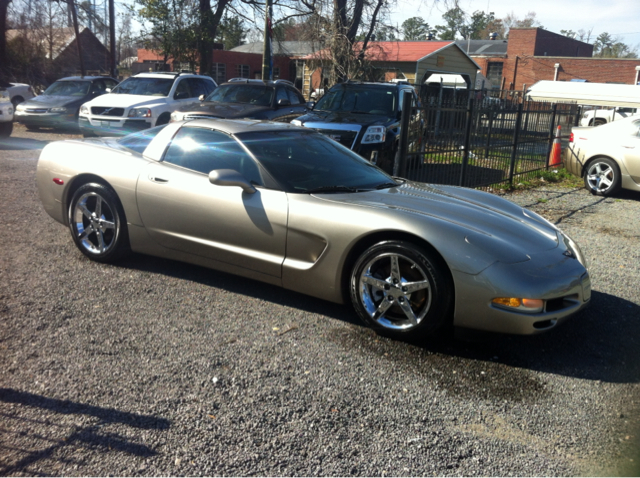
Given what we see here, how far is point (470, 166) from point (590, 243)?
293cm

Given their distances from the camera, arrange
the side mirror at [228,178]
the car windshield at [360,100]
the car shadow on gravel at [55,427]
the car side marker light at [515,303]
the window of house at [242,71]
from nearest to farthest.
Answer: the car shadow on gravel at [55,427] < the car side marker light at [515,303] < the side mirror at [228,178] < the car windshield at [360,100] < the window of house at [242,71]

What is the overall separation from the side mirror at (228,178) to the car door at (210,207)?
128 mm

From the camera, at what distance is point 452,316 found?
390cm

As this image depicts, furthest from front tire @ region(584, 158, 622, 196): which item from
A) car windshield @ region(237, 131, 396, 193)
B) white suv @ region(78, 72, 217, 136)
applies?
white suv @ region(78, 72, 217, 136)

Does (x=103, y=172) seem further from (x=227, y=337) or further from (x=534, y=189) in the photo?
(x=534, y=189)

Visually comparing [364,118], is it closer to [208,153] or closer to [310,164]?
[310,164]

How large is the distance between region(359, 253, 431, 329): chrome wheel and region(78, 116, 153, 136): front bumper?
1074cm

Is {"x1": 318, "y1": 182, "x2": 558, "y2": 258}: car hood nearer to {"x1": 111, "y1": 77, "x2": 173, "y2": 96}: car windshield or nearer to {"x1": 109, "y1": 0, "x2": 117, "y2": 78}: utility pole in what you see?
{"x1": 111, "y1": 77, "x2": 173, "y2": 96}: car windshield

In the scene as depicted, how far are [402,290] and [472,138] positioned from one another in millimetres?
6166

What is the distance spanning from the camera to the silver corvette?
12.5 ft

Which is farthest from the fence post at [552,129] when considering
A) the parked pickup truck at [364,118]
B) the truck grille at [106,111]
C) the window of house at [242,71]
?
the window of house at [242,71]

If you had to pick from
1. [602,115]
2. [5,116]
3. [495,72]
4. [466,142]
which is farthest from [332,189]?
[495,72]

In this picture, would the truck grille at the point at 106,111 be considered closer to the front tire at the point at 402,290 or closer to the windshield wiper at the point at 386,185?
the windshield wiper at the point at 386,185

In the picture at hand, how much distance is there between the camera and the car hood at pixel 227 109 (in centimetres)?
1191
